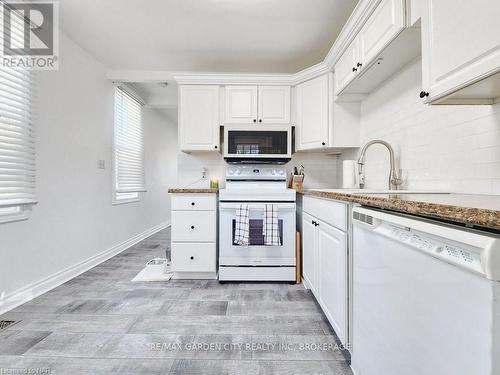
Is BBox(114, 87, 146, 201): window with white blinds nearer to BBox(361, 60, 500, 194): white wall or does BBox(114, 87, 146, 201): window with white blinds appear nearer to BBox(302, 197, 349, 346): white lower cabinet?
BBox(302, 197, 349, 346): white lower cabinet

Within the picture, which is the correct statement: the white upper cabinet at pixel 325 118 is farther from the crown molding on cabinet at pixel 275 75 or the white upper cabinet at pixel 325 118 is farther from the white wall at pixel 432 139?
the white wall at pixel 432 139

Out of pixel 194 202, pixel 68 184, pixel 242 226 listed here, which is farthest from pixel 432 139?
pixel 68 184

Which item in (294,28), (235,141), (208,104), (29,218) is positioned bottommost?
(29,218)

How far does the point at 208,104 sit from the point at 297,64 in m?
1.19

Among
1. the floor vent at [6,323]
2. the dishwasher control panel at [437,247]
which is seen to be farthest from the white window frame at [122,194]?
the dishwasher control panel at [437,247]

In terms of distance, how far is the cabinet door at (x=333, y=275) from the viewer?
1.30 metres

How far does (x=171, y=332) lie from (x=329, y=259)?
1.11 meters

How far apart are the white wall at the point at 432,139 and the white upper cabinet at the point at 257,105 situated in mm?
901

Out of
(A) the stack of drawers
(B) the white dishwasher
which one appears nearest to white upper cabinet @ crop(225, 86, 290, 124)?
(A) the stack of drawers

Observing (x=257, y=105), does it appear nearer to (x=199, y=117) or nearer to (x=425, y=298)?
(x=199, y=117)

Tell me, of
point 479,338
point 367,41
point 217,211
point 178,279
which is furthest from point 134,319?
point 367,41

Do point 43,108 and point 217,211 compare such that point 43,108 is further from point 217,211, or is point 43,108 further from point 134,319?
point 134,319

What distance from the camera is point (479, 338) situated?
1.66 ft

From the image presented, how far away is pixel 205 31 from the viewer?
2312 mm
